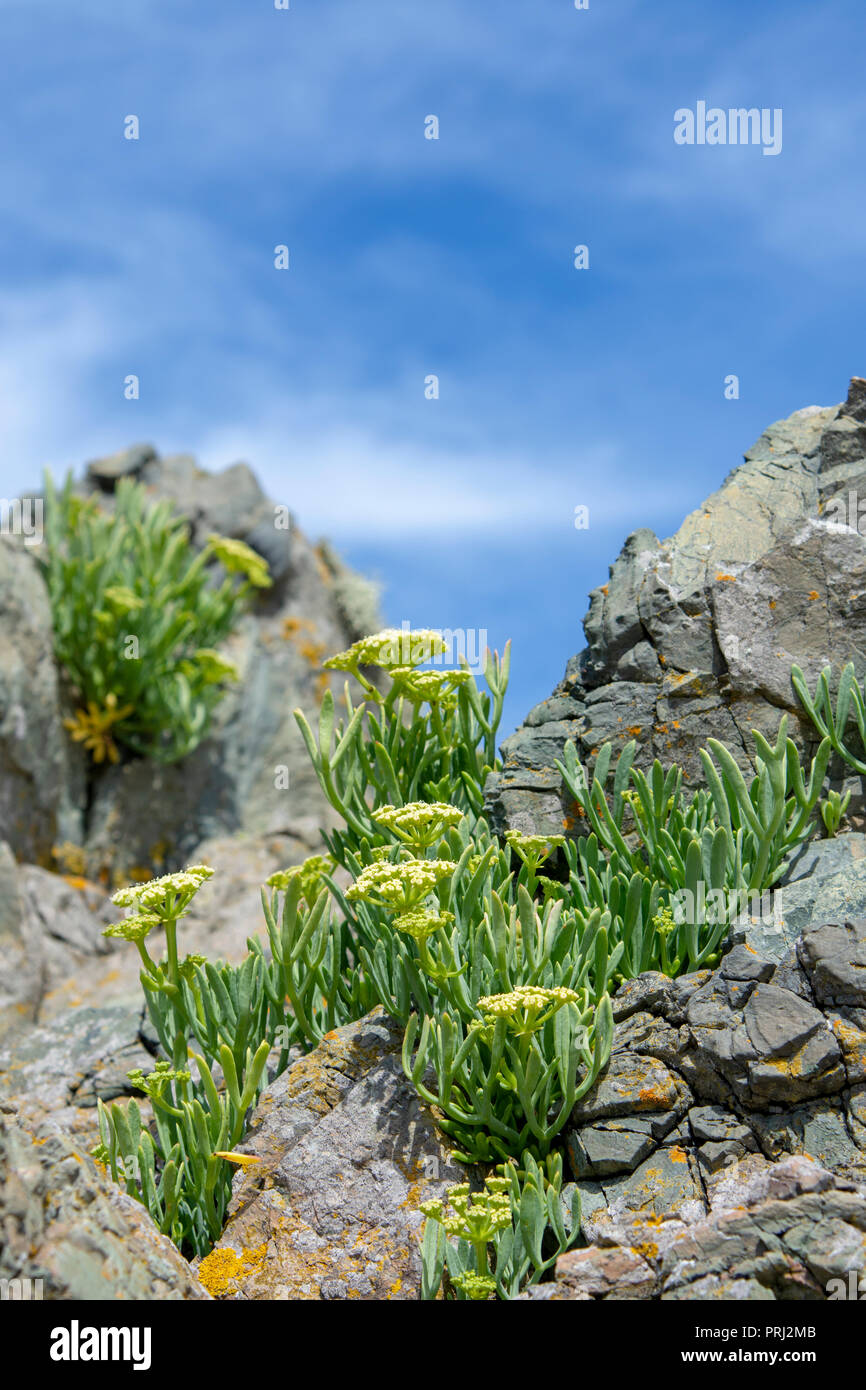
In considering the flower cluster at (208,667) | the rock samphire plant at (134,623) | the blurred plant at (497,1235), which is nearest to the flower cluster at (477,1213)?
the blurred plant at (497,1235)

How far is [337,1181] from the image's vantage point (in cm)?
489

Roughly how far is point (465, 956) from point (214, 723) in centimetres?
811

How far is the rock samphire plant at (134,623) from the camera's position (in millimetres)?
11359

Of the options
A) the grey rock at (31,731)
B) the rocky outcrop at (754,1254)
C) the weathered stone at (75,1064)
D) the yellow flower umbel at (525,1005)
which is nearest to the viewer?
the rocky outcrop at (754,1254)

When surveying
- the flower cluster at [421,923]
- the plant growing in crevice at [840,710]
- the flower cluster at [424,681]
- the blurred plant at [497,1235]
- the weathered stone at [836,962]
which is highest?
the flower cluster at [424,681]

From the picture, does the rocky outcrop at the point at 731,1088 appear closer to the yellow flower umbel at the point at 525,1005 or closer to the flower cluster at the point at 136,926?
the yellow flower umbel at the point at 525,1005

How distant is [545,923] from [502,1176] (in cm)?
106

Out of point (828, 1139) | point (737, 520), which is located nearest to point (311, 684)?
point (737, 520)

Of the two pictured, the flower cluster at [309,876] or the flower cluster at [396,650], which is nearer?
the flower cluster at [309,876]

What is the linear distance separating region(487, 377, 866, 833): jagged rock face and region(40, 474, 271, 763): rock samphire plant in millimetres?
5909

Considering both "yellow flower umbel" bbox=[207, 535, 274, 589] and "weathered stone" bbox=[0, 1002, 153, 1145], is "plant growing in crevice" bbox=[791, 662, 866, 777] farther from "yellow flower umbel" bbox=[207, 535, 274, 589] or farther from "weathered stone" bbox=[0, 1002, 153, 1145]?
"yellow flower umbel" bbox=[207, 535, 274, 589]

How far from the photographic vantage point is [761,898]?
5.32 meters

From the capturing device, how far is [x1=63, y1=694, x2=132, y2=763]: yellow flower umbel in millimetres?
11547
